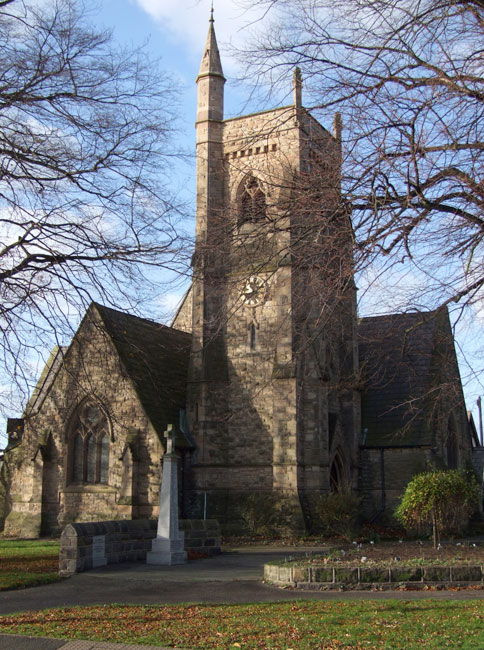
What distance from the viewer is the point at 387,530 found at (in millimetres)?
27438

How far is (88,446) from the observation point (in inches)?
1021

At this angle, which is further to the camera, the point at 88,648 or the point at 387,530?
the point at 387,530

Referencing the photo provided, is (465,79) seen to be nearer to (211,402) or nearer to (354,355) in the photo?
(211,402)

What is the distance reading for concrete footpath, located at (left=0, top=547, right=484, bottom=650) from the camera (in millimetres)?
11094

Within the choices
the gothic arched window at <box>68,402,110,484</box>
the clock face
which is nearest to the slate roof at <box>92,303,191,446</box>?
the gothic arched window at <box>68,402,110,484</box>

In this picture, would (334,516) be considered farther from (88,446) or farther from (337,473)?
(88,446)

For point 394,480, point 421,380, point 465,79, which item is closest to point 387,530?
point 394,480

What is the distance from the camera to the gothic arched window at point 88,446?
25609 millimetres

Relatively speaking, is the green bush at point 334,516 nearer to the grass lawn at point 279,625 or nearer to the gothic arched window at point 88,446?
the gothic arched window at point 88,446

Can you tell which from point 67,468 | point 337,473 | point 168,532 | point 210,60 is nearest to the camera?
point 168,532

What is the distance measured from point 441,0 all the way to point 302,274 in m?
3.48

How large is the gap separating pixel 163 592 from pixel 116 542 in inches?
188

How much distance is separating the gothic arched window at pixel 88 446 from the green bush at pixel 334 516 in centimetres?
729

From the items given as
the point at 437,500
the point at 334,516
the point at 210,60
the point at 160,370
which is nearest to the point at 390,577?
the point at 437,500
